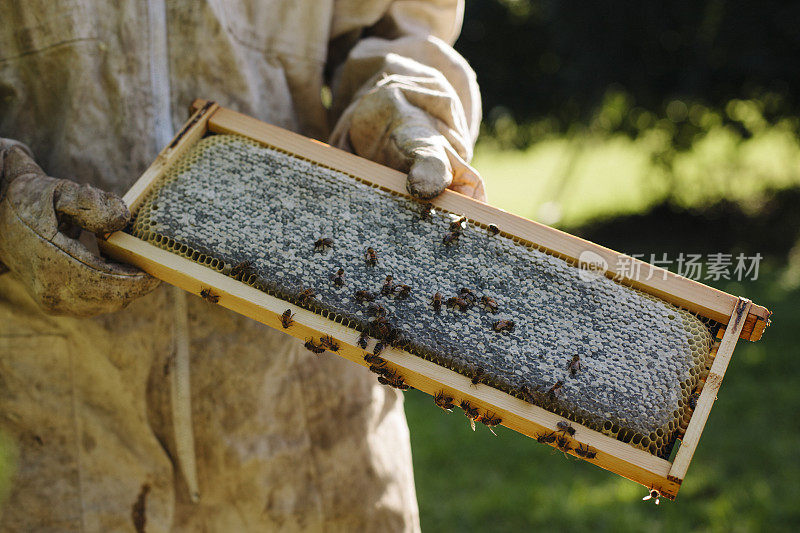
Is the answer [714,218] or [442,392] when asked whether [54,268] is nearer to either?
[442,392]

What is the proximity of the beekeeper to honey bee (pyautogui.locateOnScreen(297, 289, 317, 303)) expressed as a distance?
379 mm

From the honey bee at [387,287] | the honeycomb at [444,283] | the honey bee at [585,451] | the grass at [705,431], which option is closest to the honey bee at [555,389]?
the honeycomb at [444,283]

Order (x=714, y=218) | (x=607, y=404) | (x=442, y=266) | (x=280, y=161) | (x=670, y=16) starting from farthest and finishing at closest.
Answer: (x=714, y=218)
(x=670, y=16)
(x=280, y=161)
(x=442, y=266)
(x=607, y=404)

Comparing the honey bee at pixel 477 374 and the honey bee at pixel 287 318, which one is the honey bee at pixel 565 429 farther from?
the honey bee at pixel 287 318

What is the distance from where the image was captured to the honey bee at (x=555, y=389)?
1570 millimetres

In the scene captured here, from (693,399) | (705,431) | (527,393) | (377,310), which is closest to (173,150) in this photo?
(377,310)

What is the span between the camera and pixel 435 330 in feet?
5.42

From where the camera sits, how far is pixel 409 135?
1.87 meters

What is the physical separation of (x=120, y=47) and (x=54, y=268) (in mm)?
702

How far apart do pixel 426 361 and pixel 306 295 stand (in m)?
0.34

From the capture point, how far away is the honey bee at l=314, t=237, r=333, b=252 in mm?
1744

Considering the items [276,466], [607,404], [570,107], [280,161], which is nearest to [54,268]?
[280,161]

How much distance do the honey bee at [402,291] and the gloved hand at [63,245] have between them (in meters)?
0.64

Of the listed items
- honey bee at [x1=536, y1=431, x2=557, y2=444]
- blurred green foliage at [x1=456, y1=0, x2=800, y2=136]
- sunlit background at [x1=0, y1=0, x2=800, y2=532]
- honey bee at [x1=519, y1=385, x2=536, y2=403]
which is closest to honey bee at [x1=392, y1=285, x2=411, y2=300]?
honey bee at [x1=519, y1=385, x2=536, y2=403]
